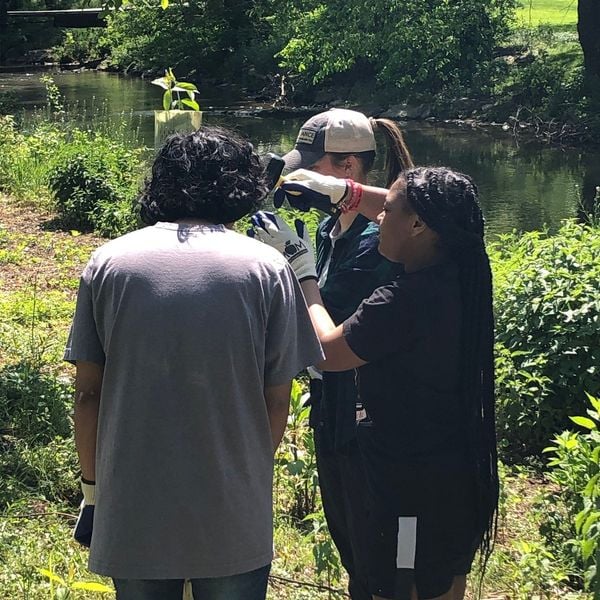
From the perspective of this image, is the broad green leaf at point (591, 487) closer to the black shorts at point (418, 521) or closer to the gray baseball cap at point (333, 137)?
the black shorts at point (418, 521)

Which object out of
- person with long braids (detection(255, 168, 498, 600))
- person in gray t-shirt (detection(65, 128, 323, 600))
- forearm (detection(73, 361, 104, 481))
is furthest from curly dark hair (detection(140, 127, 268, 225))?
person with long braids (detection(255, 168, 498, 600))

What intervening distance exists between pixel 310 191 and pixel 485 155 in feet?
54.2

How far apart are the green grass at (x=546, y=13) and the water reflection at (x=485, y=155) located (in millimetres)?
8173

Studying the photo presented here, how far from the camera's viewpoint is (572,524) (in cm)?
404

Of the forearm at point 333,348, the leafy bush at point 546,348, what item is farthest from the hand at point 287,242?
the leafy bush at point 546,348

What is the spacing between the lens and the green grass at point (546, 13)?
2817 centimetres

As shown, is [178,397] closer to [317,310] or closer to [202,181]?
[202,181]

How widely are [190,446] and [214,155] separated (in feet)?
2.14

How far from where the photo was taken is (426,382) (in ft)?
8.15

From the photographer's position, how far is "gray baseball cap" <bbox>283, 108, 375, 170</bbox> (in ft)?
10.0

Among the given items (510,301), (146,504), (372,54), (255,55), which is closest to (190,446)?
(146,504)

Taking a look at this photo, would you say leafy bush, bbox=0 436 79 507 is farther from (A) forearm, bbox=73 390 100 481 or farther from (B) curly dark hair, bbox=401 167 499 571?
(B) curly dark hair, bbox=401 167 499 571

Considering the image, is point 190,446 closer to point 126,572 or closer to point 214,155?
point 126,572

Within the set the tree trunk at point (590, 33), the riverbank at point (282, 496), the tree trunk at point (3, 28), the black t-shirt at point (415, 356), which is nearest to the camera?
the black t-shirt at point (415, 356)
